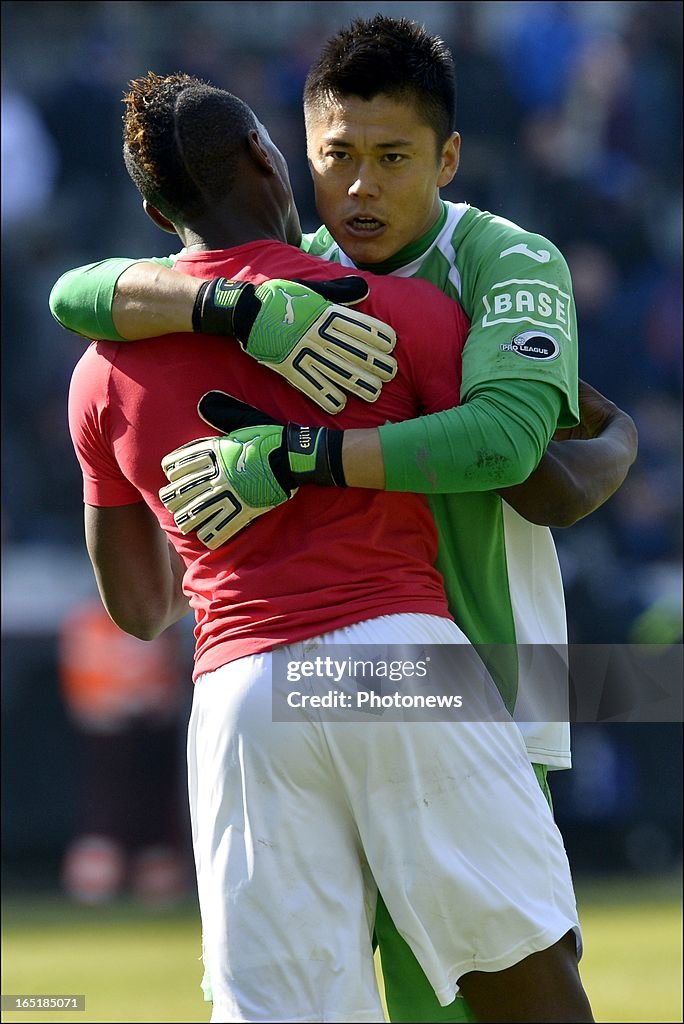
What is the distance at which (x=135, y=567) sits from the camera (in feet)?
9.39

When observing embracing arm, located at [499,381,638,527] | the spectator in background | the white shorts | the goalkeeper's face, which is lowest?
the spectator in background

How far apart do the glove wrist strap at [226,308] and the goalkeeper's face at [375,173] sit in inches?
14.5

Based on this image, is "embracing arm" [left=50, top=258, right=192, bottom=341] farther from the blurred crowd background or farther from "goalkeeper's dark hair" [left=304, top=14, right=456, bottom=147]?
the blurred crowd background

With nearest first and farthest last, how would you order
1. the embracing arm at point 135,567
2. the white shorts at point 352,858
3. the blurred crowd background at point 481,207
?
1. the white shorts at point 352,858
2. the embracing arm at point 135,567
3. the blurred crowd background at point 481,207

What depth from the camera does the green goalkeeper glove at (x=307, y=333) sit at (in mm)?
2328

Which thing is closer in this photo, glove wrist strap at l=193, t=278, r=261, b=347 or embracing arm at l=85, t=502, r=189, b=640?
glove wrist strap at l=193, t=278, r=261, b=347

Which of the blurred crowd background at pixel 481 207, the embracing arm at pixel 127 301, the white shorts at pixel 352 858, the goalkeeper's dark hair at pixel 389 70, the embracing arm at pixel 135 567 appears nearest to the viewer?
the white shorts at pixel 352 858

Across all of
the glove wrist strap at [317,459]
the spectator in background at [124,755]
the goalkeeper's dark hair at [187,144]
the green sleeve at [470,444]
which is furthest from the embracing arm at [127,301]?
the spectator in background at [124,755]

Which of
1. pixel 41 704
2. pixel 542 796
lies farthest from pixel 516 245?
pixel 41 704

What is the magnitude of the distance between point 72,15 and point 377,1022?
858 cm

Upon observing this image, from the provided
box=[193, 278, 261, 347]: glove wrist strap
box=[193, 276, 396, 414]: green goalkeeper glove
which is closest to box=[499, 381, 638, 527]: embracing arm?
box=[193, 276, 396, 414]: green goalkeeper glove

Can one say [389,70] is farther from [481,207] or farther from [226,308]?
[481,207]

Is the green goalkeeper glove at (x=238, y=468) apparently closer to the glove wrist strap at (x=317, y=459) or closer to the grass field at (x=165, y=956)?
the glove wrist strap at (x=317, y=459)

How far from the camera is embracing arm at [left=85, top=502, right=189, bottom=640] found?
9.20 ft
